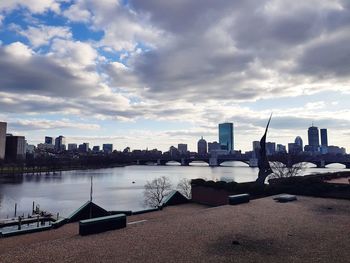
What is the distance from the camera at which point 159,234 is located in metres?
18.4

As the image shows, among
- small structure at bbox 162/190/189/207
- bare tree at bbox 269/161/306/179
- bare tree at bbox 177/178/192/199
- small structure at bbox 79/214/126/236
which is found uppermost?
bare tree at bbox 269/161/306/179

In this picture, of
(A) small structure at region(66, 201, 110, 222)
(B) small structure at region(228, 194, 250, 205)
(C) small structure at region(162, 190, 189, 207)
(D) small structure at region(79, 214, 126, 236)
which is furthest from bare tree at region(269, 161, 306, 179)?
(D) small structure at region(79, 214, 126, 236)

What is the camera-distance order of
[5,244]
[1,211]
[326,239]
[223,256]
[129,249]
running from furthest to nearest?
[1,211] → [5,244] → [326,239] → [129,249] → [223,256]

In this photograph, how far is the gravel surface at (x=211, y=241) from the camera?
1438 centimetres

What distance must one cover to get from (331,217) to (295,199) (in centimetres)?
858

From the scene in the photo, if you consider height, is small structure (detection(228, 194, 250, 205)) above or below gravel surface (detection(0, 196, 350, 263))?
above

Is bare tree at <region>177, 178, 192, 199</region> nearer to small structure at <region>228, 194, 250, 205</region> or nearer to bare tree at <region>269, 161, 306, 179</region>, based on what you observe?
bare tree at <region>269, 161, 306, 179</region>

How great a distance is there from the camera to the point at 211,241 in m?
16.7

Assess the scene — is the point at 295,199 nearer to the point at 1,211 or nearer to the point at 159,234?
the point at 159,234

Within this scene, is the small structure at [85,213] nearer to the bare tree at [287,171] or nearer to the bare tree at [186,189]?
the bare tree at [186,189]

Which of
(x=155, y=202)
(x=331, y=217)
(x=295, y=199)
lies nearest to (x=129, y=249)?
(x=331, y=217)

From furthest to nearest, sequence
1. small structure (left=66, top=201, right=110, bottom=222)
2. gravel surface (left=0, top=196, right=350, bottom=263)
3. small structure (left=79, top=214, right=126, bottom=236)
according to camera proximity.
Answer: small structure (left=66, top=201, right=110, bottom=222) → small structure (left=79, top=214, right=126, bottom=236) → gravel surface (left=0, top=196, right=350, bottom=263)

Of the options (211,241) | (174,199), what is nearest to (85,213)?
(174,199)

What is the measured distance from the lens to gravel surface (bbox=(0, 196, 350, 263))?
1438 cm
